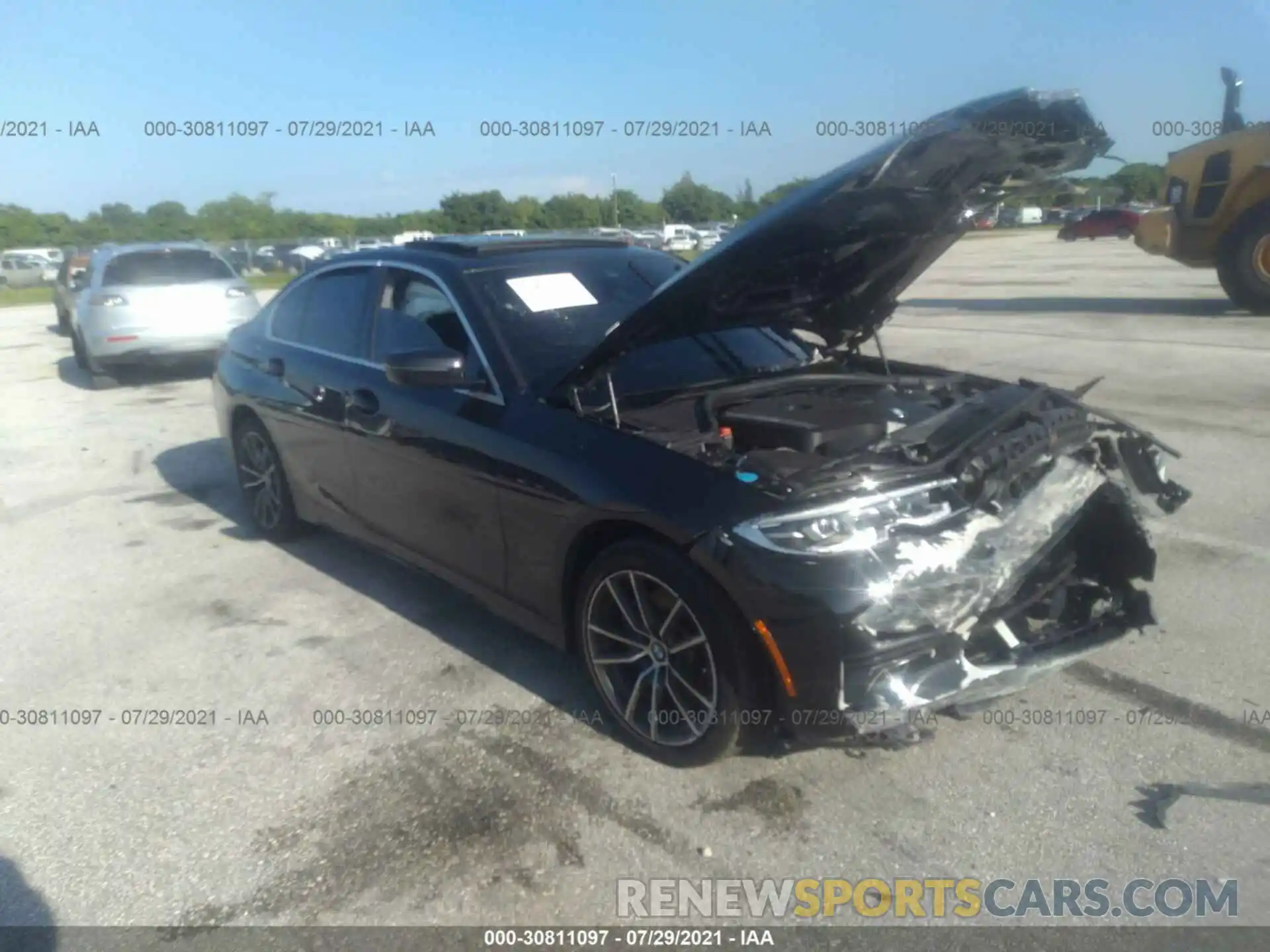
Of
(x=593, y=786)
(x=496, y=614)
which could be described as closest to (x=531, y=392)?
(x=496, y=614)

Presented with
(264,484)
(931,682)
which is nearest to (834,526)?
(931,682)

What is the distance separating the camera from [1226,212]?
1325 centimetres

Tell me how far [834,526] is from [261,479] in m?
4.08

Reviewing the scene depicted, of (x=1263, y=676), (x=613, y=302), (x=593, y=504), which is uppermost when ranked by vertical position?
(x=613, y=302)

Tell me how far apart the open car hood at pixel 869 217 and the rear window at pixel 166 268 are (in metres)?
9.87

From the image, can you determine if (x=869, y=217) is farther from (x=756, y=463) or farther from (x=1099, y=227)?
(x=1099, y=227)

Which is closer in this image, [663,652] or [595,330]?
[663,652]

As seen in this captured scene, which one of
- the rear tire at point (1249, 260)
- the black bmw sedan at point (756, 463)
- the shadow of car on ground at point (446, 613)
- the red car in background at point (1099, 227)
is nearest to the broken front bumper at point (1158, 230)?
the rear tire at point (1249, 260)

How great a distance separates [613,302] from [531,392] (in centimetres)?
85

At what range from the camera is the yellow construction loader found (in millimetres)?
12953

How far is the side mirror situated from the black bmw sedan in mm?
13

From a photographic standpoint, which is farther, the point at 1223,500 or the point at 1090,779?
the point at 1223,500

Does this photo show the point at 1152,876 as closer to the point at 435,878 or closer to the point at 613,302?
the point at 435,878

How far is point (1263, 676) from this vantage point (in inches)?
150
